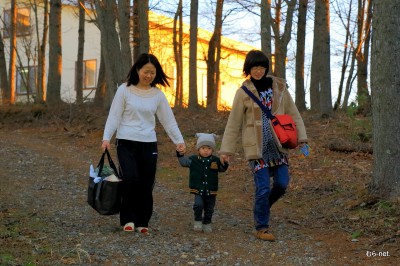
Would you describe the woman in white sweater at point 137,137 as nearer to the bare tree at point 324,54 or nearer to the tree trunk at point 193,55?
the bare tree at point 324,54

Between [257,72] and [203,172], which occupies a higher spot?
[257,72]

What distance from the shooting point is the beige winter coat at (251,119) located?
6781 millimetres

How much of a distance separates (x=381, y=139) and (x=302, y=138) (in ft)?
Answer: 3.43

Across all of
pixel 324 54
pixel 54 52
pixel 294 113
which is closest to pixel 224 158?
pixel 294 113

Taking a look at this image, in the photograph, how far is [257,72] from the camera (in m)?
6.86

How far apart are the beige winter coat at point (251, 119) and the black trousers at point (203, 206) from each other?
61 centimetres

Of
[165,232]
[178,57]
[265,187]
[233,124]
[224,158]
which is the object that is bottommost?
[165,232]

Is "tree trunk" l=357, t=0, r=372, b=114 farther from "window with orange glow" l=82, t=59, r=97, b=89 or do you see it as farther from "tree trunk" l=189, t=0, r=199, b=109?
"window with orange glow" l=82, t=59, r=97, b=89

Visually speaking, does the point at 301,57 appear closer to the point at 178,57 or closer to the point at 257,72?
the point at 178,57

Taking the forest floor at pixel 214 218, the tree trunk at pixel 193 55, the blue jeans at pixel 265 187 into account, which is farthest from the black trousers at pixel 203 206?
the tree trunk at pixel 193 55

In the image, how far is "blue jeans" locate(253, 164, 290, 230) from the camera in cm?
682

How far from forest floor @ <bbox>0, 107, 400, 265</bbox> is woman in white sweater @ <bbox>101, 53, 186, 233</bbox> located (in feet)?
1.12

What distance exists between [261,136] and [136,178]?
1504 millimetres

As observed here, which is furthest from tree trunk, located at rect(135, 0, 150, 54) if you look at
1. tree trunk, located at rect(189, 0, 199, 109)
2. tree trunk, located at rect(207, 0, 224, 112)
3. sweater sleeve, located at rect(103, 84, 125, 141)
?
tree trunk, located at rect(207, 0, 224, 112)
